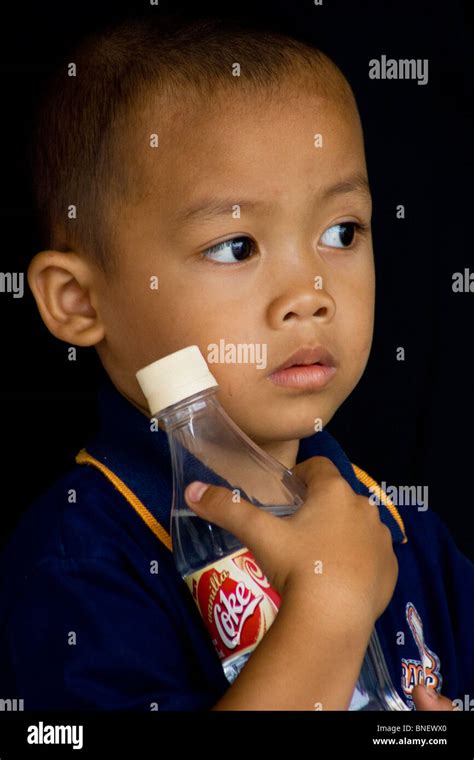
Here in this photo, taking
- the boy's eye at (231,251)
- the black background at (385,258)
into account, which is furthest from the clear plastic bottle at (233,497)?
the black background at (385,258)

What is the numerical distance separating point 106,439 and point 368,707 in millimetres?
376

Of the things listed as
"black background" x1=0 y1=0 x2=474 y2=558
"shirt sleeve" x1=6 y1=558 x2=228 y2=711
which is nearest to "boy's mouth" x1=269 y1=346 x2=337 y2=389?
"shirt sleeve" x1=6 y1=558 x2=228 y2=711

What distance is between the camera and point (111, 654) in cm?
111

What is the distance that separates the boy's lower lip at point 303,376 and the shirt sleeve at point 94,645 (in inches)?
9.4

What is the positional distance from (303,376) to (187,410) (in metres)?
0.14

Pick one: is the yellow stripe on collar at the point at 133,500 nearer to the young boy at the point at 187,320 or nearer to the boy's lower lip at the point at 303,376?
the young boy at the point at 187,320

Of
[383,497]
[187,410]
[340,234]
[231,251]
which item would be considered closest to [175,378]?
[187,410]

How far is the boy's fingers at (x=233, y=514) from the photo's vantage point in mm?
1078

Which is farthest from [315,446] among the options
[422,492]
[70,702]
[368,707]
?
[70,702]

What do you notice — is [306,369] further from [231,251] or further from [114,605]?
[114,605]

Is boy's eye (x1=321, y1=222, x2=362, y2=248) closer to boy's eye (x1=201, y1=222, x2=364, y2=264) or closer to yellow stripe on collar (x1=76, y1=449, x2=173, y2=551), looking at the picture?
boy's eye (x1=201, y1=222, x2=364, y2=264)

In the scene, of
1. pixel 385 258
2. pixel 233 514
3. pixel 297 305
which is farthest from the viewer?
pixel 385 258

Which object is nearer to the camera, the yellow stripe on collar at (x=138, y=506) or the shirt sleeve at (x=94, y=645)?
the shirt sleeve at (x=94, y=645)

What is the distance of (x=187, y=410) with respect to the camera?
1152 millimetres
